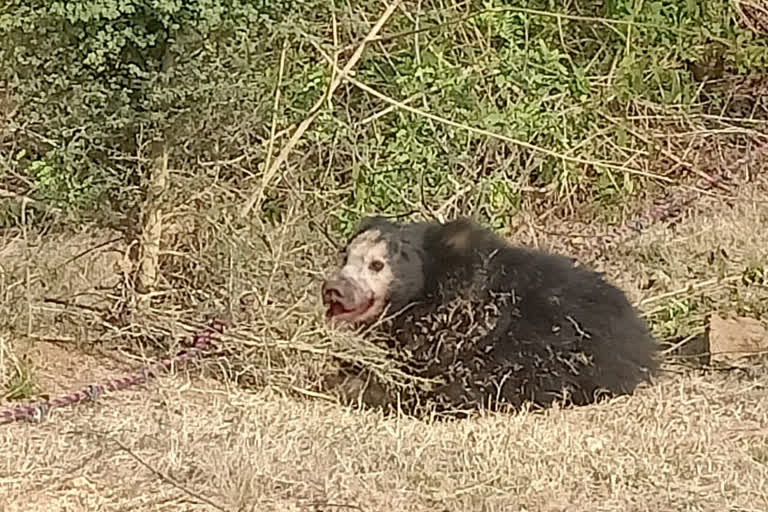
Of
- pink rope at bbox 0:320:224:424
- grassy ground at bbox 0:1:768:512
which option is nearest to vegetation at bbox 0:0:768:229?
grassy ground at bbox 0:1:768:512

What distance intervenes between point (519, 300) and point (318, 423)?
1.18m

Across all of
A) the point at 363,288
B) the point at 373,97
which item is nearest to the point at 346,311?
the point at 363,288

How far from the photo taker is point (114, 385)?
19.2 feet

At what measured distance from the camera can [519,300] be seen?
19.7 feet

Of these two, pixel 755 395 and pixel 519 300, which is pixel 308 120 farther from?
pixel 755 395

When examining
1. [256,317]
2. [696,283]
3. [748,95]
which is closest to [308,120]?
[256,317]

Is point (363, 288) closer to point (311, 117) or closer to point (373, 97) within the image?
point (311, 117)

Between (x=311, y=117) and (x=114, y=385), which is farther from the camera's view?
(x=311, y=117)

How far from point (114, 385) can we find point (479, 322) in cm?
151

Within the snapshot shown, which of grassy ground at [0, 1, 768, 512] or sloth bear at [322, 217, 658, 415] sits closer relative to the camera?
grassy ground at [0, 1, 768, 512]

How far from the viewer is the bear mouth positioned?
611cm

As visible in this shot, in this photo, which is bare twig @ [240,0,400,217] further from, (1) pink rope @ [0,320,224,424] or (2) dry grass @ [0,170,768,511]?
(1) pink rope @ [0,320,224,424]

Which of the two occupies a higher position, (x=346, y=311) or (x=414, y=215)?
(x=346, y=311)

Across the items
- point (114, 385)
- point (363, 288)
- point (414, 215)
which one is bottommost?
point (414, 215)
